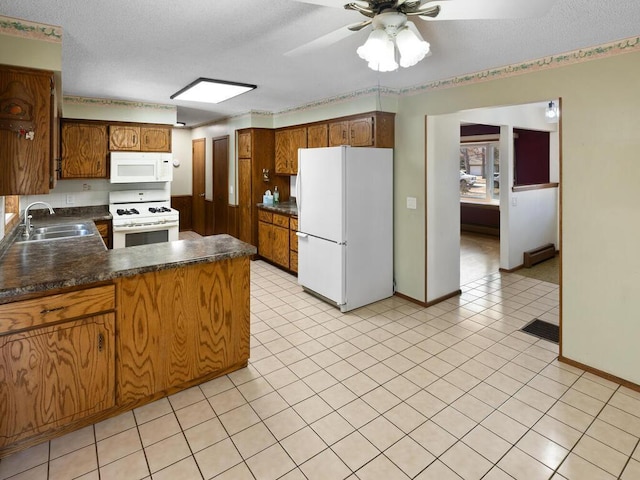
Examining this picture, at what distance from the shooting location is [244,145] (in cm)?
586

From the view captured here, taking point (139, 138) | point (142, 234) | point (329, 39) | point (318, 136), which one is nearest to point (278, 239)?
point (318, 136)

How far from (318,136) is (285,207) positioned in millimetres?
1108

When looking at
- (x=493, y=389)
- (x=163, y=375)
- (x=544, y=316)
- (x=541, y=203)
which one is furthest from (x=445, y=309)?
(x=541, y=203)

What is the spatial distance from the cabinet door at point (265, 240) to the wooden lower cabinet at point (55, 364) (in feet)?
11.4

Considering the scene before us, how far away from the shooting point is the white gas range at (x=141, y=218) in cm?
466

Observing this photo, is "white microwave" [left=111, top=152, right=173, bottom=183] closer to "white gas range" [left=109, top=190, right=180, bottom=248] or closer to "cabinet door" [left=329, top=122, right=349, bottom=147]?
"white gas range" [left=109, top=190, right=180, bottom=248]

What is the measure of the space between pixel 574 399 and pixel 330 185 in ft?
8.60

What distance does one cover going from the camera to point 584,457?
194 cm

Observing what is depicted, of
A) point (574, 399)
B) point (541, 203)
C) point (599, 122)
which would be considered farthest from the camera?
point (541, 203)

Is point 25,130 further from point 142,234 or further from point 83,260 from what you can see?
point 142,234

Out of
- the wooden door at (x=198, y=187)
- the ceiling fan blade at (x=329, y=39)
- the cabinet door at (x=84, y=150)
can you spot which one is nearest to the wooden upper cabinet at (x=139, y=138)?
the cabinet door at (x=84, y=150)

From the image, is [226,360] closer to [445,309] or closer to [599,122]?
[445,309]

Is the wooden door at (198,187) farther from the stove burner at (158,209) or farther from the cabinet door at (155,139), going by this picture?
the stove burner at (158,209)

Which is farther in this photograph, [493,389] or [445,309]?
[445,309]
